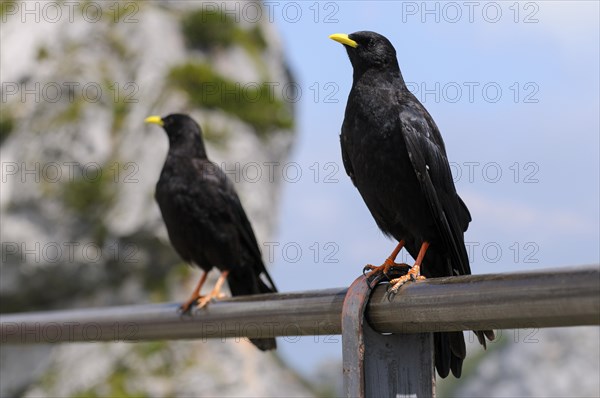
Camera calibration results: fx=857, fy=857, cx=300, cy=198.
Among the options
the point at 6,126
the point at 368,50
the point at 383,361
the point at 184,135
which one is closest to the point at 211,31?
the point at 6,126

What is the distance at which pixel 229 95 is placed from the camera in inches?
535

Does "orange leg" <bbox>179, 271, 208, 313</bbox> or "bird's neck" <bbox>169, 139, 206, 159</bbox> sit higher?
"bird's neck" <bbox>169, 139, 206, 159</bbox>

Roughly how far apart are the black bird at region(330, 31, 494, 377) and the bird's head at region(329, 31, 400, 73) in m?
0.18

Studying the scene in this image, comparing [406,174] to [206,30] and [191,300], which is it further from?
[206,30]

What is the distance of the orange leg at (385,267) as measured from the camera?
1.94m

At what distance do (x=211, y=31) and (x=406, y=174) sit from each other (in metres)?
11.5

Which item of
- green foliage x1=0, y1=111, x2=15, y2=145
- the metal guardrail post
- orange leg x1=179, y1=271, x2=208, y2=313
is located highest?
the metal guardrail post

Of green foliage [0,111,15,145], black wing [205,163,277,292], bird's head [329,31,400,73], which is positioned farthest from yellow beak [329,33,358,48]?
green foliage [0,111,15,145]

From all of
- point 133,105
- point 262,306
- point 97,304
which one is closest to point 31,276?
point 97,304

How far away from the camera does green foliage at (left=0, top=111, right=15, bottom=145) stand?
13.2 metres

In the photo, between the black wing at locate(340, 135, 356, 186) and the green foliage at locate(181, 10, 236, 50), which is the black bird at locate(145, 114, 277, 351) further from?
the green foliage at locate(181, 10, 236, 50)

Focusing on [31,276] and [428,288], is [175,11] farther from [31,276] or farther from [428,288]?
[428,288]

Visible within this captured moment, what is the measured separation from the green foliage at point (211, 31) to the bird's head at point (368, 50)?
10.8 m

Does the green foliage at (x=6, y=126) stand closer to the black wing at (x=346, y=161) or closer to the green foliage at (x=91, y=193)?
the green foliage at (x=91, y=193)
